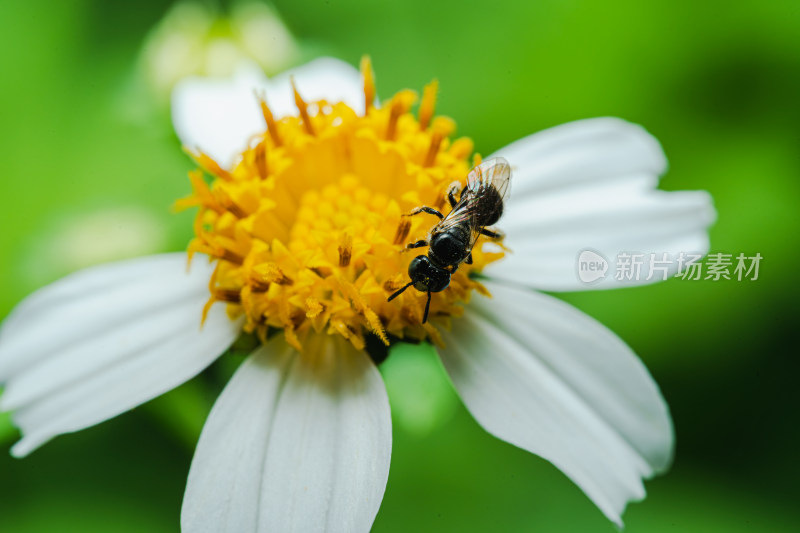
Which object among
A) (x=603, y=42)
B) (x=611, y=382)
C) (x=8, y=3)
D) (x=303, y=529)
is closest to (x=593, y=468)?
(x=611, y=382)

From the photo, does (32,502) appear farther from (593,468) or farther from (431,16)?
(431,16)

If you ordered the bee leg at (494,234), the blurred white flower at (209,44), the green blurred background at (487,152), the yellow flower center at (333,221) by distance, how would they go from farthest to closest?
the blurred white flower at (209,44) < the green blurred background at (487,152) < the bee leg at (494,234) < the yellow flower center at (333,221)

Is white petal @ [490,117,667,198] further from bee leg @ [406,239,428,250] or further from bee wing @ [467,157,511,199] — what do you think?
bee leg @ [406,239,428,250]

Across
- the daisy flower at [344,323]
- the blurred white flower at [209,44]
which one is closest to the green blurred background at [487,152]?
the blurred white flower at [209,44]

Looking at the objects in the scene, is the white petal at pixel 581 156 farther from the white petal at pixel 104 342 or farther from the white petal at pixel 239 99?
the white petal at pixel 104 342

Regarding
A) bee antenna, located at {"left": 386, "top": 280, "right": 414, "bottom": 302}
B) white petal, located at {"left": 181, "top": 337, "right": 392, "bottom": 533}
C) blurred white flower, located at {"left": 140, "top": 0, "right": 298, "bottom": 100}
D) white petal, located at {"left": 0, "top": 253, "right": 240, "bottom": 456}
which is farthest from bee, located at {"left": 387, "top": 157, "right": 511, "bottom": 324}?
blurred white flower, located at {"left": 140, "top": 0, "right": 298, "bottom": 100}

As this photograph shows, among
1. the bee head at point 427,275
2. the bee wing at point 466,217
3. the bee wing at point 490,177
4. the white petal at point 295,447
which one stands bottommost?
the white petal at point 295,447

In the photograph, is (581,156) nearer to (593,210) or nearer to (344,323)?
(593,210)
